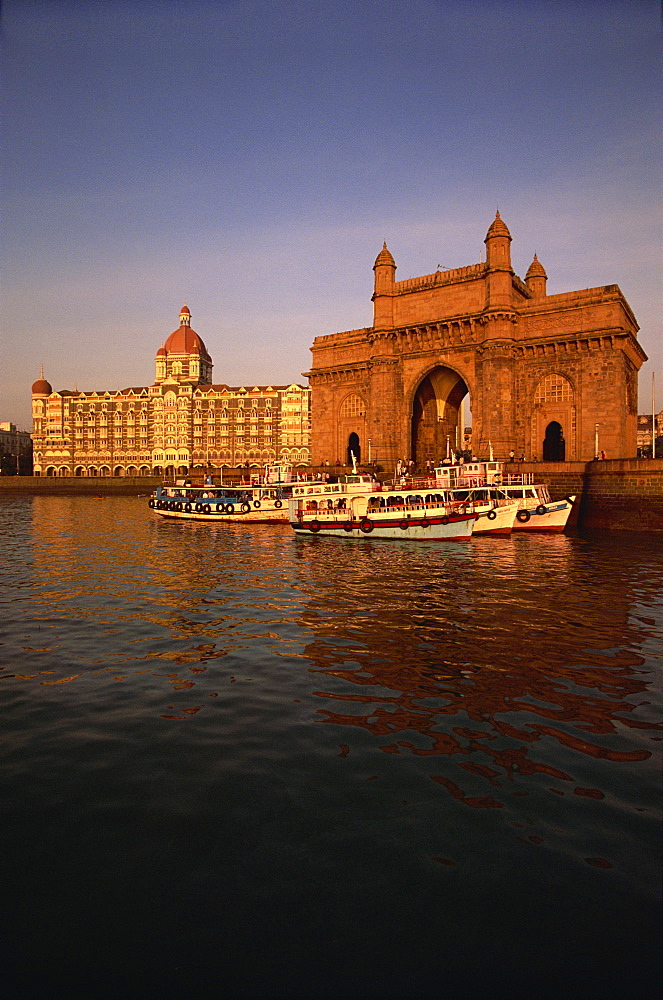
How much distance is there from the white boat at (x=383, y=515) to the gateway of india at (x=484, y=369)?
13.2m

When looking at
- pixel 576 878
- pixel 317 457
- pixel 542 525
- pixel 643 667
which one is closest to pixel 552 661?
pixel 643 667

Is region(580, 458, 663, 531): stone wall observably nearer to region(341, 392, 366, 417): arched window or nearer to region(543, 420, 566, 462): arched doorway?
region(543, 420, 566, 462): arched doorway

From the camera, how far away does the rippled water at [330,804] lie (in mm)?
4273

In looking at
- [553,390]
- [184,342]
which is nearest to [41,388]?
[184,342]

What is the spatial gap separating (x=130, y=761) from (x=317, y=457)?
5373 centimetres

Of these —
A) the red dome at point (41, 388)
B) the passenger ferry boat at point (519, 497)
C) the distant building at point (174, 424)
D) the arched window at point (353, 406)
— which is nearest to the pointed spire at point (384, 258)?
the arched window at point (353, 406)

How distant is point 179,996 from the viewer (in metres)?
3.98

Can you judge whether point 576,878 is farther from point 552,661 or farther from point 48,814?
point 552,661

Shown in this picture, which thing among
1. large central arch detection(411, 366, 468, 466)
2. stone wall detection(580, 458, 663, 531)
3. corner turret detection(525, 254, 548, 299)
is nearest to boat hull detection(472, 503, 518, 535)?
stone wall detection(580, 458, 663, 531)

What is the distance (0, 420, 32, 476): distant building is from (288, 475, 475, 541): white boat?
116 meters

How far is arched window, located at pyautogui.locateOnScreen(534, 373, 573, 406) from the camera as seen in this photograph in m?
44.0

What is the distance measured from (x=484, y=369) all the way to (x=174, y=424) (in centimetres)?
7758

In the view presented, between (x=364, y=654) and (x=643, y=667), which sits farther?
(x=364, y=654)

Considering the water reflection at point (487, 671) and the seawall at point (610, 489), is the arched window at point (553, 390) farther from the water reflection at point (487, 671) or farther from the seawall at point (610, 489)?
the water reflection at point (487, 671)
